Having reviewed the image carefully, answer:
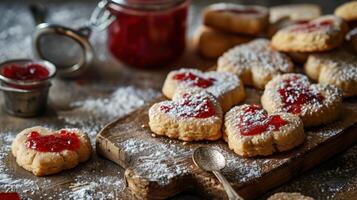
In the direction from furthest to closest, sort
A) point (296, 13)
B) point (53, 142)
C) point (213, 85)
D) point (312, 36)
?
point (296, 13)
point (312, 36)
point (213, 85)
point (53, 142)

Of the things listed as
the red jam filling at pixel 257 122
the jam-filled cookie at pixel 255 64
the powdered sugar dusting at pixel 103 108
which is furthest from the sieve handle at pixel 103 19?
the red jam filling at pixel 257 122

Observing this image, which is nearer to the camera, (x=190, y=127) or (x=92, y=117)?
(x=190, y=127)

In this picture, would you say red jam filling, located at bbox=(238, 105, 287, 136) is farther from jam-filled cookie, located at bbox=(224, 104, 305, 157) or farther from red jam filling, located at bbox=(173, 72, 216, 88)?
red jam filling, located at bbox=(173, 72, 216, 88)

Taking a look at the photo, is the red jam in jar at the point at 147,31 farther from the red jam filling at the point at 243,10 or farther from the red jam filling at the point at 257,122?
the red jam filling at the point at 257,122

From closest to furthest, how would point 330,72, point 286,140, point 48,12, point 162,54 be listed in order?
Answer: point 286,140, point 330,72, point 162,54, point 48,12

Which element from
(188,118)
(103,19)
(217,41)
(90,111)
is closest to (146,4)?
(103,19)

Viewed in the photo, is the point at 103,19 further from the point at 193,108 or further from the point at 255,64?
the point at 193,108

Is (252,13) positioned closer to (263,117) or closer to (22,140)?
(263,117)

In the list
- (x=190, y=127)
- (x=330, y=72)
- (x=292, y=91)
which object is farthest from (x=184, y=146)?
(x=330, y=72)
